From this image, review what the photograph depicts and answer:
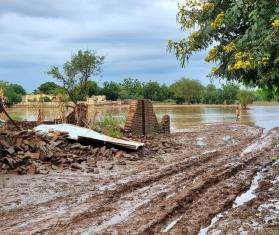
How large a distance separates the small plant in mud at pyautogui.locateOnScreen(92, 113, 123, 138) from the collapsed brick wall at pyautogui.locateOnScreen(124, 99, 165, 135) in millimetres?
990

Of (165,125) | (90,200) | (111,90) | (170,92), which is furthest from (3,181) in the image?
(170,92)

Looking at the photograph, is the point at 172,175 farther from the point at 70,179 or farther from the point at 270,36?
the point at 270,36

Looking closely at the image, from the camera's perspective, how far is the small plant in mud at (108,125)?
24219mm

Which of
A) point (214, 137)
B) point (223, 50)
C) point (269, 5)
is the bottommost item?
point (214, 137)

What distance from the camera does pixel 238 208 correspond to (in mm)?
9906

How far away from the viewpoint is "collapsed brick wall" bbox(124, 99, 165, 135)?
2748cm

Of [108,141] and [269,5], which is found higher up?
[269,5]

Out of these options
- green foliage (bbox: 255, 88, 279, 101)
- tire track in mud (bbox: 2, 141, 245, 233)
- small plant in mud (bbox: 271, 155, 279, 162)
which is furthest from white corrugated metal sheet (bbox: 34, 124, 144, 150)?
green foliage (bbox: 255, 88, 279, 101)

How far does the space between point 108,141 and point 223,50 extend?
11.0 meters

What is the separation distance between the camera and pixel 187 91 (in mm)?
145250

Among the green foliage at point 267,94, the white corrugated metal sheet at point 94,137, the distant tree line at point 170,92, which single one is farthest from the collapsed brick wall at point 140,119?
the distant tree line at point 170,92

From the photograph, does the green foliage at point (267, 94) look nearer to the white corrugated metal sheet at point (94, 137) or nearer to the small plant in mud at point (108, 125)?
the white corrugated metal sheet at point (94, 137)

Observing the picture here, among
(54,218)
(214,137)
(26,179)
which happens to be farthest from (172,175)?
(214,137)

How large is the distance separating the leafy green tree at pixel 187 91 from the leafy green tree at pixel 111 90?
32834mm
